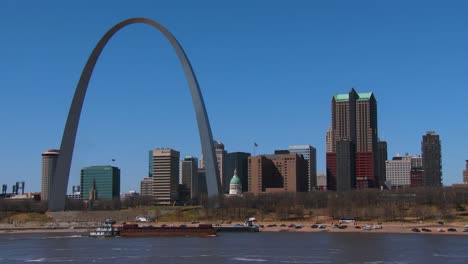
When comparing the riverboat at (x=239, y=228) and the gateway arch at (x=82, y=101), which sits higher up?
the gateway arch at (x=82, y=101)

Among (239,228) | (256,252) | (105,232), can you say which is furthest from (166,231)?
(256,252)

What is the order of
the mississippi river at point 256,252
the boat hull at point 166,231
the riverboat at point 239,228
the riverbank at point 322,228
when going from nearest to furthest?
the mississippi river at point 256,252, the boat hull at point 166,231, the riverbank at point 322,228, the riverboat at point 239,228

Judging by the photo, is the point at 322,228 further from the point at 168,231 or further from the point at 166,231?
the point at 166,231

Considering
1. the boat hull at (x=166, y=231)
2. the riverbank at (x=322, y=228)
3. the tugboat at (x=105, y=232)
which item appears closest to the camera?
the boat hull at (x=166, y=231)

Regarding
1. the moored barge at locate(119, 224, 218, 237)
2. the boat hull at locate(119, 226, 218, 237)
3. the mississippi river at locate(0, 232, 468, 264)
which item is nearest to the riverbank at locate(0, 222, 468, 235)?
the moored barge at locate(119, 224, 218, 237)

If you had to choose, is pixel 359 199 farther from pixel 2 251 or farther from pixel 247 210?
pixel 2 251

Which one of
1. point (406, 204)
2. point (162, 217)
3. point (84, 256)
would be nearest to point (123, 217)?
point (162, 217)

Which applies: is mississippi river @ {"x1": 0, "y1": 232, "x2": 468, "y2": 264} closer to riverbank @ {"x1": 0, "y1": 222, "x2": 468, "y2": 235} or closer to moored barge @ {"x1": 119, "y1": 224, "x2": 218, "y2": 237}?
moored barge @ {"x1": 119, "y1": 224, "x2": 218, "y2": 237}

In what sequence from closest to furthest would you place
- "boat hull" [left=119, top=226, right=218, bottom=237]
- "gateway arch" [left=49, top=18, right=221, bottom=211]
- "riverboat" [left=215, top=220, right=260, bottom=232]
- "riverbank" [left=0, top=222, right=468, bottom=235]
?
"boat hull" [left=119, top=226, right=218, bottom=237] → "gateway arch" [left=49, top=18, right=221, bottom=211] → "riverbank" [left=0, top=222, right=468, bottom=235] → "riverboat" [left=215, top=220, right=260, bottom=232]

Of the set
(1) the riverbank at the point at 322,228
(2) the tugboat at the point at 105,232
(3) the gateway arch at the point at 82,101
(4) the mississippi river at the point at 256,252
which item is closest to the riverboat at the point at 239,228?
(1) the riverbank at the point at 322,228

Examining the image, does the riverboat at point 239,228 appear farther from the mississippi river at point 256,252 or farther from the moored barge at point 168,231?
the mississippi river at point 256,252
